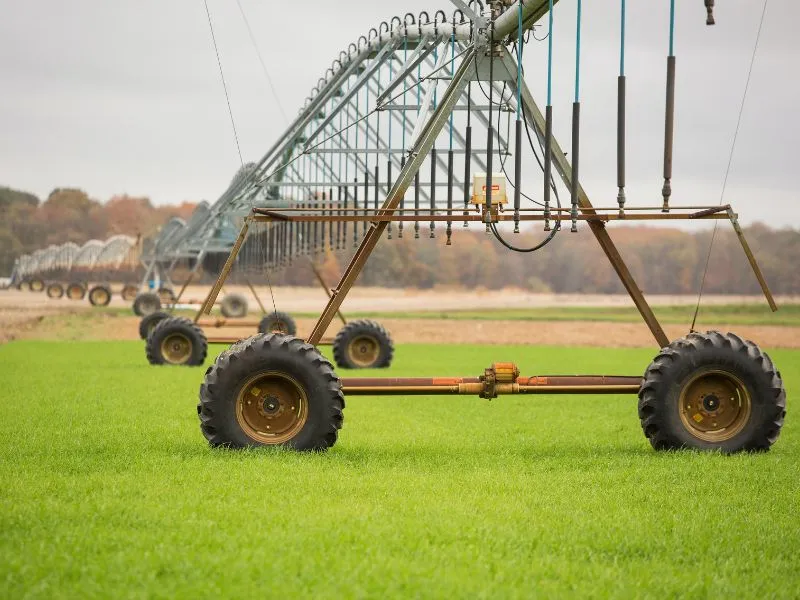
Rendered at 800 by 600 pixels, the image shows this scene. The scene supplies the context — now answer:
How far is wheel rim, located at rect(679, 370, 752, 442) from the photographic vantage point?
11.6 meters

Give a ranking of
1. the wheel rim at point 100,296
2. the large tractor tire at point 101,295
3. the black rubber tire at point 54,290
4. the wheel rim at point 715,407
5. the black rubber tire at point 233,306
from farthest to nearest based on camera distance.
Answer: the black rubber tire at point 54,290, the wheel rim at point 100,296, the large tractor tire at point 101,295, the black rubber tire at point 233,306, the wheel rim at point 715,407

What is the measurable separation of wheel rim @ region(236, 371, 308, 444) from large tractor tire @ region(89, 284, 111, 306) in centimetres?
5769

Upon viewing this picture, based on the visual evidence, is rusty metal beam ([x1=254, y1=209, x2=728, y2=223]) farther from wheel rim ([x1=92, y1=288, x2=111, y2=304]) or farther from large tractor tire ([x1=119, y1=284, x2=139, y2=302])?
large tractor tire ([x1=119, y1=284, x2=139, y2=302])

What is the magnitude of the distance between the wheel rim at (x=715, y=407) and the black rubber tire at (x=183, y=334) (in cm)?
1639

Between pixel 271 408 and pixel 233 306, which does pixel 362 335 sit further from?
pixel 233 306

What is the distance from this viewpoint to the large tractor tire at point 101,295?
67062 mm

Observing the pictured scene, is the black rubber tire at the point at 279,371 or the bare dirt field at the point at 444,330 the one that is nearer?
the black rubber tire at the point at 279,371

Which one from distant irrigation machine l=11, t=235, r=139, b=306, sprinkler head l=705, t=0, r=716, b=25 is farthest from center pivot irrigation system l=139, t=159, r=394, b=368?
distant irrigation machine l=11, t=235, r=139, b=306

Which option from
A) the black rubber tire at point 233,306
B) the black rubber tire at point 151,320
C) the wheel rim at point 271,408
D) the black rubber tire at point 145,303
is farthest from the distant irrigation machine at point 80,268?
the wheel rim at point 271,408

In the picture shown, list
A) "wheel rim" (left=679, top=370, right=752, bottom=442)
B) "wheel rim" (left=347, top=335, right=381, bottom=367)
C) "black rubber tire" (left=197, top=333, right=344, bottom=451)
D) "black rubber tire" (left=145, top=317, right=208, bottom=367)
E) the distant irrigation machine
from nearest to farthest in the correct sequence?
"black rubber tire" (left=197, top=333, right=344, bottom=451)
"wheel rim" (left=679, top=370, right=752, bottom=442)
"black rubber tire" (left=145, top=317, right=208, bottom=367)
"wheel rim" (left=347, top=335, right=381, bottom=367)
the distant irrigation machine

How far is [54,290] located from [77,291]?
16.9ft

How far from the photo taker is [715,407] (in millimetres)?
11680

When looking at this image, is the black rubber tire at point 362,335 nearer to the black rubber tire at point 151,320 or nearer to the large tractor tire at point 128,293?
the black rubber tire at point 151,320

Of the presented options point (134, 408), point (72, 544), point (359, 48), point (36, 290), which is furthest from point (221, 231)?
point (36, 290)
